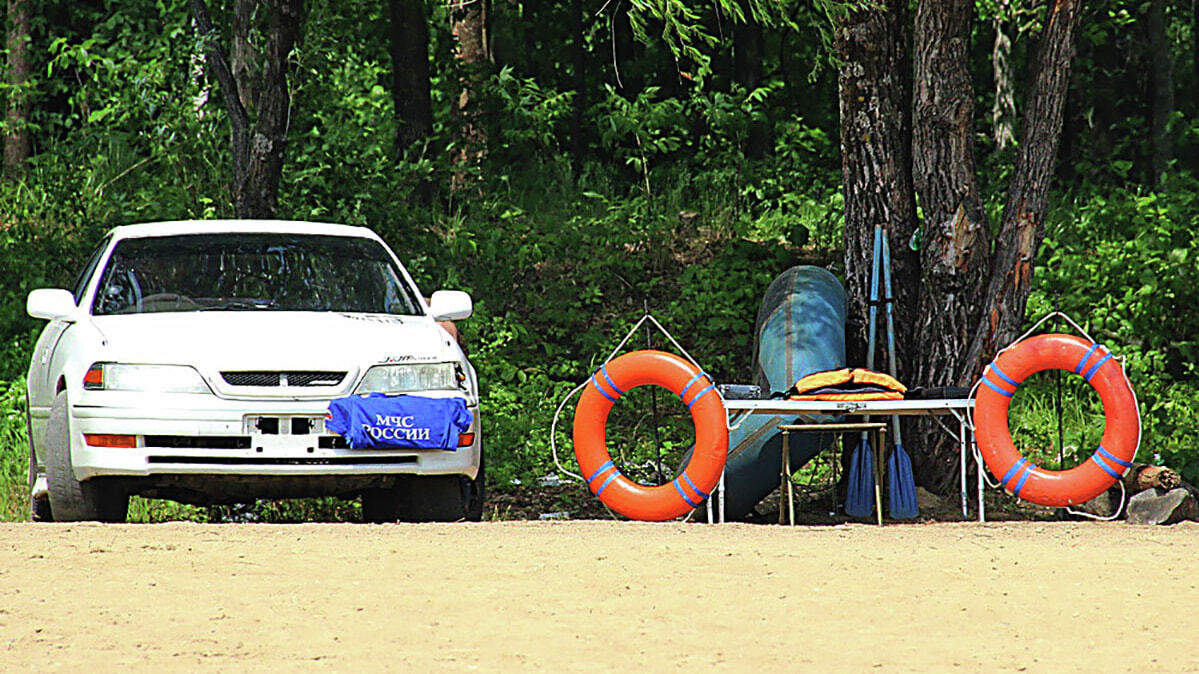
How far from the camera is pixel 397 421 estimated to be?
7844mm

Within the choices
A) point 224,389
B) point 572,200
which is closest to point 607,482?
point 224,389

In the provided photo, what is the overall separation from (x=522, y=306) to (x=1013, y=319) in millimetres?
6752

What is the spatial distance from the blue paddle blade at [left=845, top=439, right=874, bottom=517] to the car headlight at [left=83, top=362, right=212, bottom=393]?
4.32 m

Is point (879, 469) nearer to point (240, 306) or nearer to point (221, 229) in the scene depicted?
point (240, 306)

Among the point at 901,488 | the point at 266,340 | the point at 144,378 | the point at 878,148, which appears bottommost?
the point at 901,488

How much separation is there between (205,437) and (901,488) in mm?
4493

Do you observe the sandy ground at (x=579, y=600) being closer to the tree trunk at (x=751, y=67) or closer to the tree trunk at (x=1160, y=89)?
the tree trunk at (x=751, y=67)

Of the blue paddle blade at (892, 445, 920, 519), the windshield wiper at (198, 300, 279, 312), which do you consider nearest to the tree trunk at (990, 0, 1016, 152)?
the blue paddle blade at (892, 445, 920, 519)

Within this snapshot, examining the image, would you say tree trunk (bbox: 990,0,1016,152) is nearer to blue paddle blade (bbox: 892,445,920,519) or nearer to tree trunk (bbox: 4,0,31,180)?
blue paddle blade (bbox: 892,445,920,519)

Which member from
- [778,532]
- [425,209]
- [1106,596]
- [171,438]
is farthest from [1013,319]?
[425,209]

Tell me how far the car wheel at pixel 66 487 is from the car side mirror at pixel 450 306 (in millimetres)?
1797

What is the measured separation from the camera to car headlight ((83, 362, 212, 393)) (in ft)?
25.3

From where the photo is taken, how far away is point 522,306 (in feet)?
53.9

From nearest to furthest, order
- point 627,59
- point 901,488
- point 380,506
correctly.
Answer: point 380,506 < point 901,488 < point 627,59
